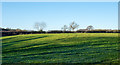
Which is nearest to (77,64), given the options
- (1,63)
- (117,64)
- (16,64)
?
(117,64)

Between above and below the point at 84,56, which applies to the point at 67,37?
above

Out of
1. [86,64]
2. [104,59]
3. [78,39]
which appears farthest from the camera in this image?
[78,39]

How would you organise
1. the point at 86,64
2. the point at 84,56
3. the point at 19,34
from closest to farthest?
1. the point at 86,64
2. the point at 84,56
3. the point at 19,34

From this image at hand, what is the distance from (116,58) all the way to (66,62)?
5143 mm

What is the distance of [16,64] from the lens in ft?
43.1

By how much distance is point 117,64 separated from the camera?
12.5 metres

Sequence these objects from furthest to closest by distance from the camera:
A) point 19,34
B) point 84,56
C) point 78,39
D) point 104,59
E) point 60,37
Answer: point 19,34, point 60,37, point 78,39, point 84,56, point 104,59

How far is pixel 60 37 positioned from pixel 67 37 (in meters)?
1.26

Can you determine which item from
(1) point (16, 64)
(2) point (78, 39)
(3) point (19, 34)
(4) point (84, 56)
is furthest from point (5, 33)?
(4) point (84, 56)

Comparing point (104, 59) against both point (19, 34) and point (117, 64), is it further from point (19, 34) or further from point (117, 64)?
point (19, 34)

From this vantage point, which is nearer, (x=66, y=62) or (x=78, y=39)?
(x=66, y=62)

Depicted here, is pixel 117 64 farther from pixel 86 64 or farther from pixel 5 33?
pixel 5 33

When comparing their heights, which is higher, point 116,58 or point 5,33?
point 5,33

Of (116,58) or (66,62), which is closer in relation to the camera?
(66,62)
